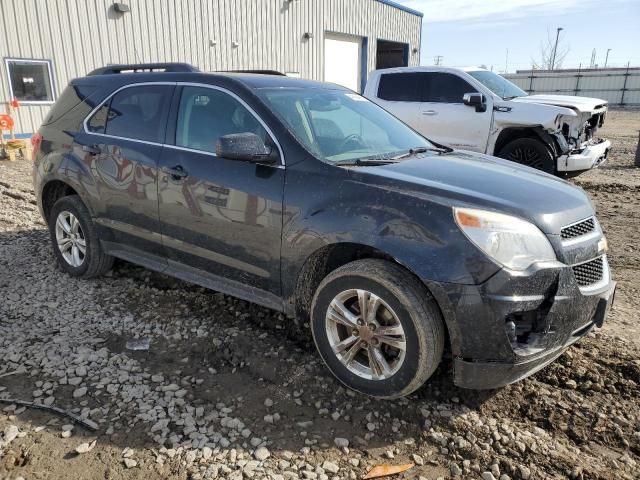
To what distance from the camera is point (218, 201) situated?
11.2 ft

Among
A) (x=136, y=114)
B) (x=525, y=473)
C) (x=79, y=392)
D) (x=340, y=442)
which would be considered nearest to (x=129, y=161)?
(x=136, y=114)

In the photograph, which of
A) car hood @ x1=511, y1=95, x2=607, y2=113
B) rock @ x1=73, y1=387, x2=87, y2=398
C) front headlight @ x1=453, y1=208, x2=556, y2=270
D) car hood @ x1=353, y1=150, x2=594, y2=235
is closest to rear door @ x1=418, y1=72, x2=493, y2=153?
car hood @ x1=511, y1=95, x2=607, y2=113

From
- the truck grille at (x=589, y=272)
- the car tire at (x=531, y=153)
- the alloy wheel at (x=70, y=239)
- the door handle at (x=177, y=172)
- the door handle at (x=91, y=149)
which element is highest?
the door handle at (x=91, y=149)

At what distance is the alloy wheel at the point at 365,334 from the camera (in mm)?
2795

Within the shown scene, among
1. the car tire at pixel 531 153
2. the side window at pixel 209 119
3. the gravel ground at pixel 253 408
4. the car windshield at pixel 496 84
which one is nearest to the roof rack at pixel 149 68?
the side window at pixel 209 119

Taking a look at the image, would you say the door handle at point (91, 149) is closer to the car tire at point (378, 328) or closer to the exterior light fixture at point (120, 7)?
the car tire at point (378, 328)

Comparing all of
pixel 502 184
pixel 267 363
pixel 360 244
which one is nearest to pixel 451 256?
pixel 360 244

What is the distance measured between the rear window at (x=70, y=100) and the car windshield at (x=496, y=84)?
674cm

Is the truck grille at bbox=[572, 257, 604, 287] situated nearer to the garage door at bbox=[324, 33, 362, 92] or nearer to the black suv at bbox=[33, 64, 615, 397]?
the black suv at bbox=[33, 64, 615, 397]

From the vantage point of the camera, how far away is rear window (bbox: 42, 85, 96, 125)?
4.50 m

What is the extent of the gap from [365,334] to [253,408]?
768 mm

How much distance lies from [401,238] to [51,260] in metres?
4.07

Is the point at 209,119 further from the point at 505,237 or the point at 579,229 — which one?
the point at 579,229

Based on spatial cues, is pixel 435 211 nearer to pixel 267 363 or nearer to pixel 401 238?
pixel 401 238
